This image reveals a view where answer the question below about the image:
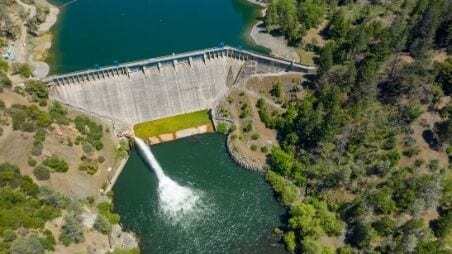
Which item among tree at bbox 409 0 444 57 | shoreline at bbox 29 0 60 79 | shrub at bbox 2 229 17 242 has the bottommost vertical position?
shrub at bbox 2 229 17 242

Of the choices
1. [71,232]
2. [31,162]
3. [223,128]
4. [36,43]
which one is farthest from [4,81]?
[223,128]

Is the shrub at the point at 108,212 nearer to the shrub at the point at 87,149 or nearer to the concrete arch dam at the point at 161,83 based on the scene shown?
the shrub at the point at 87,149

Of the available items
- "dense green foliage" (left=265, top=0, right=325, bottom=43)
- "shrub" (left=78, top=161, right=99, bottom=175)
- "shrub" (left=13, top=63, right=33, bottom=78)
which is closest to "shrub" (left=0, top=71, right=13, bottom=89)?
"shrub" (left=13, top=63, right=33, bottom=78)

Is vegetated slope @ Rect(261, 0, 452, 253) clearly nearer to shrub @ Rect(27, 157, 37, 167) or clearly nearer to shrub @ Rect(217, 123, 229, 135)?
shrub @ Rect(217, 123, 229, 135)

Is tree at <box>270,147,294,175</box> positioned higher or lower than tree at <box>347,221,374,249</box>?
higher

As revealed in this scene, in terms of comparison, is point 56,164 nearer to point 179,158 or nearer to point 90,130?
point 90,130

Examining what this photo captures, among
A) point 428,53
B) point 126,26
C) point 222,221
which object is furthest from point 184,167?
point 428,53

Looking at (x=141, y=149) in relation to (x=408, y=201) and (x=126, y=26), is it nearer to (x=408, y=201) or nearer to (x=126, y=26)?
(x=126, y=26)
